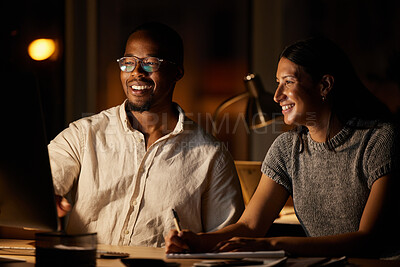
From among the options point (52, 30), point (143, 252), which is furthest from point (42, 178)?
point (52, 30)

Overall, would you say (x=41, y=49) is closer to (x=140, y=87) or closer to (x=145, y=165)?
(x=140, y=87)

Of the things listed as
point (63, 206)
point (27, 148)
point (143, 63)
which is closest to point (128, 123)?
point (143, 63)

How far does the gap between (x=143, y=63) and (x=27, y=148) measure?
90cm

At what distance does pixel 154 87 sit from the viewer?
2014 mm

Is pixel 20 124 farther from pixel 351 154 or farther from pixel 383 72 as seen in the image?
pixel 383 72

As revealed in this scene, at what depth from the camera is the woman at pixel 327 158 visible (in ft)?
5.18

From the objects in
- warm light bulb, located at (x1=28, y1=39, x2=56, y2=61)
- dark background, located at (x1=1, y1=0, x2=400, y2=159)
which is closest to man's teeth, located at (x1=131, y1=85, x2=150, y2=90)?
warm light bulb, located at (x1=28, y1=39, x2=56, y2=61)

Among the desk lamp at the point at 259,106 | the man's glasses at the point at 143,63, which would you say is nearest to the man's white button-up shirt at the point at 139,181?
the man's glasses at the point at 143,63

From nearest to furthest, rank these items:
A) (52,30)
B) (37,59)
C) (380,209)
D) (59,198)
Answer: (380,209)
(59,198)
(37,59)
(52,30)

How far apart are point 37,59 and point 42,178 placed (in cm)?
239

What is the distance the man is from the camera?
187 centimetres

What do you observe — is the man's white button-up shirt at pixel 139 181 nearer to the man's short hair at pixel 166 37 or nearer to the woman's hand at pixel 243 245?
the man's short hair at pixel 166 37

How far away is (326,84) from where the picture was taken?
182 cm

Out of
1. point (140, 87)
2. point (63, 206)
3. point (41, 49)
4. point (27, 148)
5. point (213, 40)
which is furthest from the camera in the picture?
point (213, 40)
